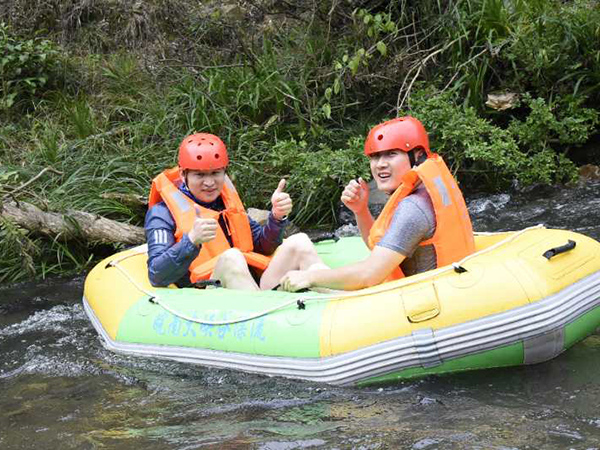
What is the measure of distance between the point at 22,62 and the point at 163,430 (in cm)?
630

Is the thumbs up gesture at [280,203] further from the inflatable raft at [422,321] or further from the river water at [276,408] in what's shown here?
the river water at [276,408]

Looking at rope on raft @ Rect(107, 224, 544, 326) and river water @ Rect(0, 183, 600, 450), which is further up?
rope on raft @ Rect(107, 224, 544, 326)

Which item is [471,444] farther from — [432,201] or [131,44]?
[131,44]

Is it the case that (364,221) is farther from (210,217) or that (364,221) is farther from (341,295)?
(210,217)

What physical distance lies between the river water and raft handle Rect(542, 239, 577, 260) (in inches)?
19.4

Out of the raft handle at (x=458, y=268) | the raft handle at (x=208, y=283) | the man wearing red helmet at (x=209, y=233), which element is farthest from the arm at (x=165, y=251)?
the raft handle at (x=458, y=268)

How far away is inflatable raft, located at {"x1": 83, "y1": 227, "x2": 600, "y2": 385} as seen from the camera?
12.3ft

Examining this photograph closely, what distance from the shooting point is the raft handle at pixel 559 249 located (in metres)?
3.86

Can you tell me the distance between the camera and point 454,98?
746cm

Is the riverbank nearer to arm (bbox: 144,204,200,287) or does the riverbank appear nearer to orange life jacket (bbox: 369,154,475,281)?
arm (bbox: 144,204,200,287)

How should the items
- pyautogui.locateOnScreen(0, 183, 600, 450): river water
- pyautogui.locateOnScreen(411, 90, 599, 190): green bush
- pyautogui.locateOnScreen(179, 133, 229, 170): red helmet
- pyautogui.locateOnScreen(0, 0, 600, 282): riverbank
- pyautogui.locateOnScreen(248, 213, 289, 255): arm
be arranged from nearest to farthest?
1. pyautogui.locateOnScreen(0, 183, 600, 450): river water
2. pyautogui.locateOnScreen(179, 133, 229, 170): red helmet
3. pyautogui.locateOnScreen(248, 213, 289, 255): arm
4. pyautogui.locateOnScreen(411, 90, 599, 190): green bush
5. pyautogui.locateOnScreen(0, 0, 600, 282): riverbank

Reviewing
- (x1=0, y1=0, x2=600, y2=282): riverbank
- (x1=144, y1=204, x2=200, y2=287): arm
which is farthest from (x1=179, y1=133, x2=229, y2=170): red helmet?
(x1=0, y1=0, x2=600, y2=282): riverbank

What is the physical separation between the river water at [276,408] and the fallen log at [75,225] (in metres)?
1.98

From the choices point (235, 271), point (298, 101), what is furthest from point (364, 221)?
point (298, 101)
